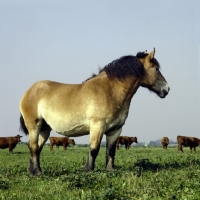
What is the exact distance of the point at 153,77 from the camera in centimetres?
1048

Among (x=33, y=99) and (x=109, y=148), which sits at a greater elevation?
(x=33, y=99)

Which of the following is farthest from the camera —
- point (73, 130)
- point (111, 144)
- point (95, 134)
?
point (111, 144)

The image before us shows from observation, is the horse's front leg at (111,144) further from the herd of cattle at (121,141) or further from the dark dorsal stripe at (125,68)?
the herd of cattle at (121,141)

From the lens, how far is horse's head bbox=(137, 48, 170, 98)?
34.3 ft

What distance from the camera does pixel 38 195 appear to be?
6355 mm

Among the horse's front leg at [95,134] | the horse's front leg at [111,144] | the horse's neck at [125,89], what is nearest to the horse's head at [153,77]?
the horse's neck at [125,89]

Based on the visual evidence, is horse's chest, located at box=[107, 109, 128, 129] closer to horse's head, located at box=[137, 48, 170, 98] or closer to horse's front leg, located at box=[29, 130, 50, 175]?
horse's head, located at box=[137, 48, 170, 98]

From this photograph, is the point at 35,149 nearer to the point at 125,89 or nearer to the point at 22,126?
the point at 22,126

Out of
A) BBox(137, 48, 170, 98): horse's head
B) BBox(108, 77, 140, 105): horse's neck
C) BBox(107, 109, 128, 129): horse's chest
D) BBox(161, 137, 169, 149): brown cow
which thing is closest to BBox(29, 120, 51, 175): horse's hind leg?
BBox(107, 109, 128, 129): horse's chest

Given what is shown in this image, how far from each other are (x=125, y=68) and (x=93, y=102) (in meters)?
1.37

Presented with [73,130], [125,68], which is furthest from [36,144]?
[125,68]

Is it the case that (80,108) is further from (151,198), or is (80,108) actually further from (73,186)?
(151,198)

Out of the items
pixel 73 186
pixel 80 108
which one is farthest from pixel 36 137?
pixel 73 186

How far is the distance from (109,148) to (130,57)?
253 centimetres
